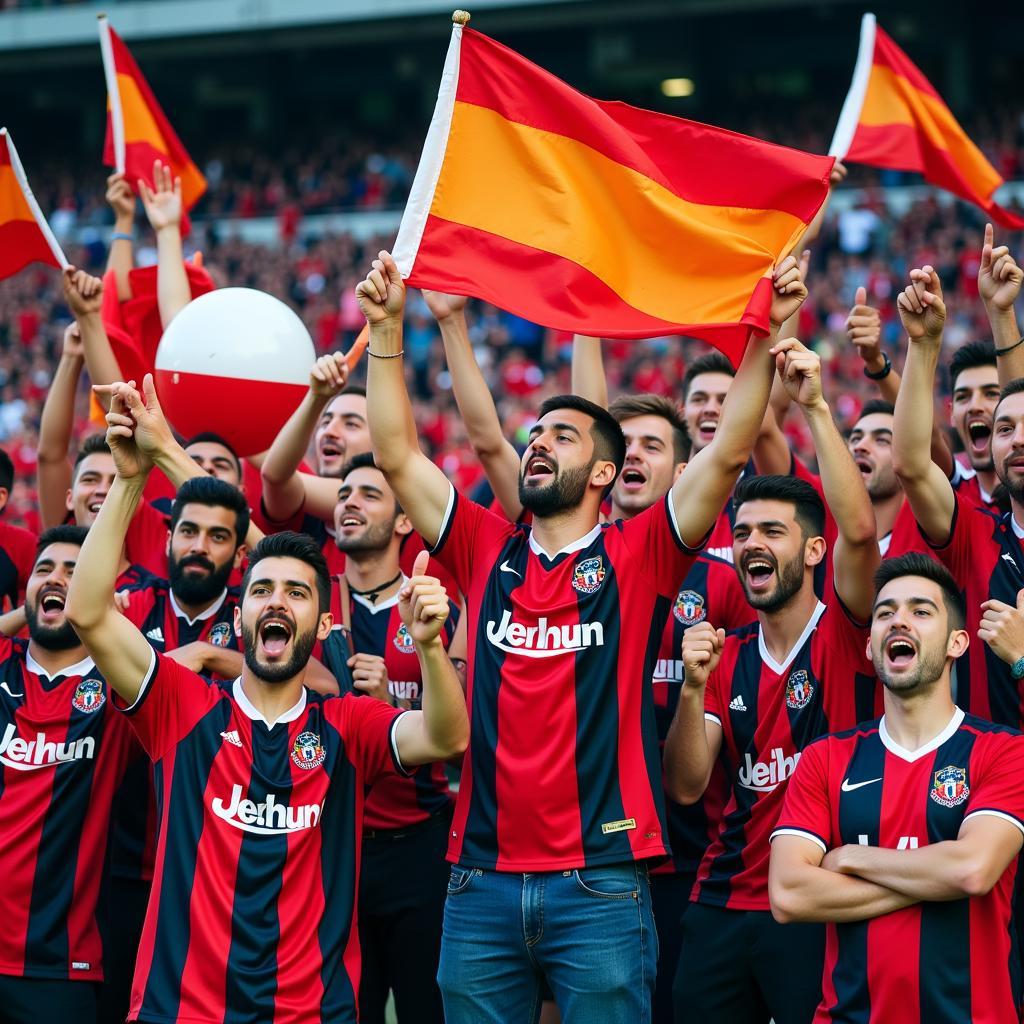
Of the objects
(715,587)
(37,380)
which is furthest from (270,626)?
(37,380)

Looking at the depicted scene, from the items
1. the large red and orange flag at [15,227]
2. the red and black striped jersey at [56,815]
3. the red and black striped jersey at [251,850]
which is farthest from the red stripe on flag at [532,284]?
the large red and orange flag at [15,227]

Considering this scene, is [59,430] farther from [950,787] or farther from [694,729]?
[950,787]

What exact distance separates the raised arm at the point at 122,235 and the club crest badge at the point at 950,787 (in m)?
4.83

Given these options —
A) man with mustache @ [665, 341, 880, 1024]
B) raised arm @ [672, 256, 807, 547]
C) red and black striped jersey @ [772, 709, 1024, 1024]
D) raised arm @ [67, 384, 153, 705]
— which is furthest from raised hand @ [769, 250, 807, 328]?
raised arm @ [67, 384, 153, 705]

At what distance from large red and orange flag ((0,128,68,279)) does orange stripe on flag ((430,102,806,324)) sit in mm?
2878

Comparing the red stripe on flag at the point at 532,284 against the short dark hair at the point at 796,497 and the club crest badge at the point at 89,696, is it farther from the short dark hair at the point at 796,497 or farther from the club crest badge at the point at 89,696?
the club crest badge at the point at 89,696

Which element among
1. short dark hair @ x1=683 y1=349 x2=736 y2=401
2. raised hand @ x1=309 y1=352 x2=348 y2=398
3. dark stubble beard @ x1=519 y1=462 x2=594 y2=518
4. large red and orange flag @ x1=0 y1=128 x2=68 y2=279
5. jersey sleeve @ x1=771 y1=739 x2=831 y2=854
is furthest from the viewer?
large red and orange flag @ x1=0 y1=128 x2=68 y2=279

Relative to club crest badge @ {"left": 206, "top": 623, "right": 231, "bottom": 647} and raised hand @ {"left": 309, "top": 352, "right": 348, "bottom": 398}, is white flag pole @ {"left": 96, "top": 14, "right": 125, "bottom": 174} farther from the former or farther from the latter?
club crest badge @ {"left": 206, "top": 623, "right": 231, "bottom": 647}

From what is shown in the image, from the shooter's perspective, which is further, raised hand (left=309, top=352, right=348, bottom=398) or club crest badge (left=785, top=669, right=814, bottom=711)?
raised hand (left=309, top=352, right=348, bottom=398)

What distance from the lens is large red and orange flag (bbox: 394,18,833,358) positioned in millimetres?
4910

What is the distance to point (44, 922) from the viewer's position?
4992mm

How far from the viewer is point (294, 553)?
487 cm

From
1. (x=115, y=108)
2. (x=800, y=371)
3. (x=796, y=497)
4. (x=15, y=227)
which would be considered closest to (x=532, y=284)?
(x=800, y=371)

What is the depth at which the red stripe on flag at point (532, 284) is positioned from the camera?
190 inches
